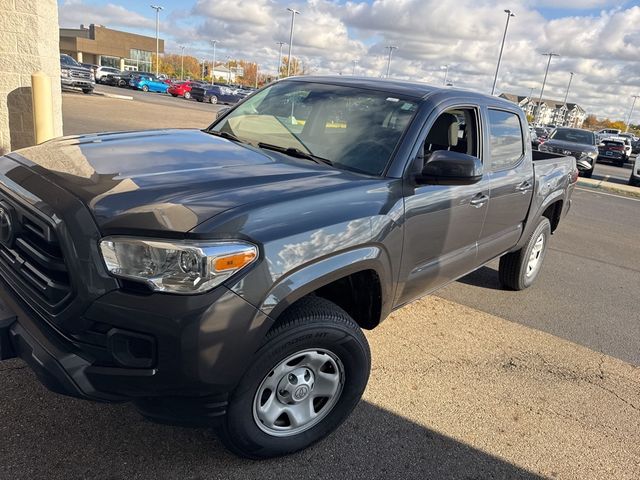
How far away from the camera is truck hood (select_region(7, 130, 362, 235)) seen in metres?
2.10

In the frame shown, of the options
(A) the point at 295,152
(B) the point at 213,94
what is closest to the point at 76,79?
(B) the point at 213,94

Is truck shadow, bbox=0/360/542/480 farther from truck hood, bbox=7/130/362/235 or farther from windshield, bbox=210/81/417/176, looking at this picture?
windshield, bbox=210/81/417/176

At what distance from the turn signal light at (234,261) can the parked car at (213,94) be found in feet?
131

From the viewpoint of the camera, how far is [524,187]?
4.40 meters

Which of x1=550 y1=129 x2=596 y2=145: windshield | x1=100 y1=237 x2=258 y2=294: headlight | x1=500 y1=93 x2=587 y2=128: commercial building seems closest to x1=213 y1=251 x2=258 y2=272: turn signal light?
x1=100 y1=237 x2=258 y2=294: headlight

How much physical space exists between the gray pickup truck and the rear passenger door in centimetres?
29

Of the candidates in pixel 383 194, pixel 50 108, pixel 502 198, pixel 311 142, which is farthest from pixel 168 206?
pixel 50 108

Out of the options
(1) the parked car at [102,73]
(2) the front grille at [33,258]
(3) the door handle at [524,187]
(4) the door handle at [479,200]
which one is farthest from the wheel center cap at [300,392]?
(1) the parked car at [102,73]

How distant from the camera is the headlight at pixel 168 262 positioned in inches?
78.8

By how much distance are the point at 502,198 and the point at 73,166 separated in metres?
3.07

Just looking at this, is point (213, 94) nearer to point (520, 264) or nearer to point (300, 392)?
point (520, 264)

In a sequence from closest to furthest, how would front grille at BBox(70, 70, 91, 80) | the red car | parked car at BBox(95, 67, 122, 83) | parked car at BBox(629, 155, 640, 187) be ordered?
parked car at BBox(629, 155, 640, 187) < front grille at BBox(70, 70, 91, 80) < the red car < parked car at BBox(95, 67, 122, 83)

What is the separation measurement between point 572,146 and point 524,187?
14874mm

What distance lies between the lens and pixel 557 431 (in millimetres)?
3062
